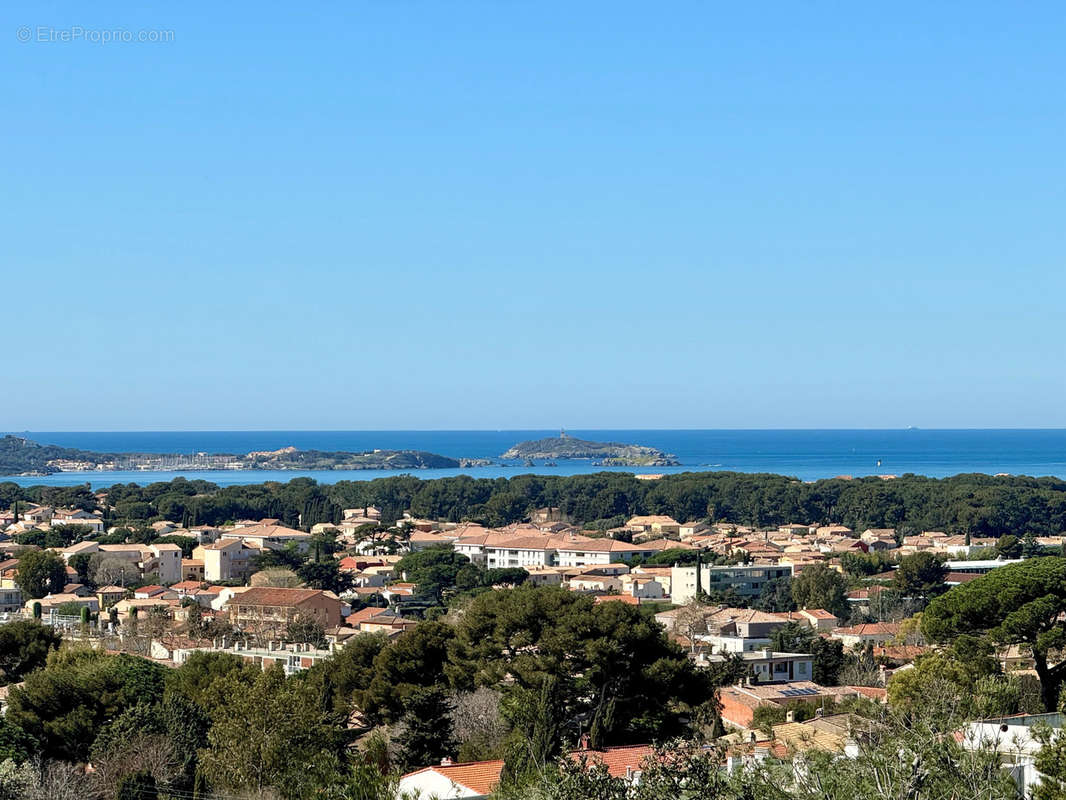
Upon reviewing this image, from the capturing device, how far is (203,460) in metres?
173

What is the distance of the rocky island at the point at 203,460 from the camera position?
535ft

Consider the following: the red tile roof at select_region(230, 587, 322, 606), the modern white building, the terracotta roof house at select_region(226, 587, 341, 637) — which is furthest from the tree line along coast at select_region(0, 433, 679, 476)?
the terracotta roof house at select_region(226, 587, 341, 637)

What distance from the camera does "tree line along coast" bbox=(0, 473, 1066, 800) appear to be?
37.5 feet

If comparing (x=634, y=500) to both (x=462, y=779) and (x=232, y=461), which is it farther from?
(x=232, y=461)

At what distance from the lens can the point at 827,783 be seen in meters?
9.61

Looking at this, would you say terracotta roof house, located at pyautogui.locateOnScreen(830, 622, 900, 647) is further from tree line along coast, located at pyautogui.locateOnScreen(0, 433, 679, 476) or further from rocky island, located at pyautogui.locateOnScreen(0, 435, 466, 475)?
rocky island, located at pyautogui.locateOnScreen(0, 435, 466, 475)

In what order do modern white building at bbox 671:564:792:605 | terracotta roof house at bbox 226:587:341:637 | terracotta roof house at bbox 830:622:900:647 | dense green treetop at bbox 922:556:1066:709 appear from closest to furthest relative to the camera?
1. dense green treetop at bbox 922:556:1066:709
2. terracotta roof house at bbox 830:622:900:647
3. terracotta roof house at bbox 226:587:341:637
4. modern white building at bbox 671:564:792:605

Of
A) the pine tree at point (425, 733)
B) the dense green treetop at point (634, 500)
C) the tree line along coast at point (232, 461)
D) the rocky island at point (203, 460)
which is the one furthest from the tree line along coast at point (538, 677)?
the tree line along coast at point (232, 461)

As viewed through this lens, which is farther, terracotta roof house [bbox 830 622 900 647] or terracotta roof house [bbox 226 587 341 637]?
terracotta roof house [bbox 226 587 341 637]

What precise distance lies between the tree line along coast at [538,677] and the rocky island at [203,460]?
10446 cm

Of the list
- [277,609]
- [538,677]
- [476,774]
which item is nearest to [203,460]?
[277,609]

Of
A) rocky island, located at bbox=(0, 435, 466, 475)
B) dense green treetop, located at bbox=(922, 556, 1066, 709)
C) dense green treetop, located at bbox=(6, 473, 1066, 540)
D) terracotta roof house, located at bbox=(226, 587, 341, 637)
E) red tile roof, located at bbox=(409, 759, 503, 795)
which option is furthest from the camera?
rocky island, located at bbox=(0, 435, 466, 475)

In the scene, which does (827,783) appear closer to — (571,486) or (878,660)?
(878,660)

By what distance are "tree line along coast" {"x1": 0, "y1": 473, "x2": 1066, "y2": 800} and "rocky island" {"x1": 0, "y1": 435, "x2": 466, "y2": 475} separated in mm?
104456
